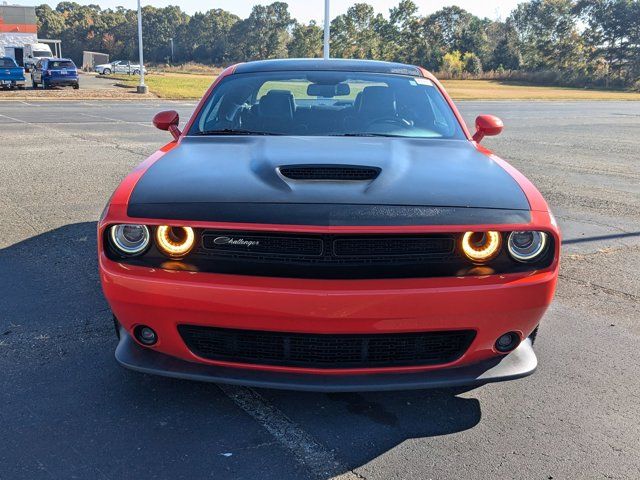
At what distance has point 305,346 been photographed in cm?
242

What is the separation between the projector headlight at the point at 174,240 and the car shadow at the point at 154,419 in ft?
2.48

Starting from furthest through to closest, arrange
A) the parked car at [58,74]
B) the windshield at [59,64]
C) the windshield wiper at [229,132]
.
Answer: the windshield at [59,64] → the parked car at [58,74] → the windshield wiper at [229,132]

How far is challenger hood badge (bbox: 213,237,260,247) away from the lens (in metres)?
2.36

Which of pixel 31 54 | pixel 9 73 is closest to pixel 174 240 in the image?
pixel 9 73

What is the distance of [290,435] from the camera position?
2.51m

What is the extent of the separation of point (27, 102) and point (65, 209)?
1926 cm

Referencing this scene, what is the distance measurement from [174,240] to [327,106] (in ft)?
6.01

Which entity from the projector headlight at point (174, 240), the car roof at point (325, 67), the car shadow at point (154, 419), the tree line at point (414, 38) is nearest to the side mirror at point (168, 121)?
the car roof at point (325, 67)

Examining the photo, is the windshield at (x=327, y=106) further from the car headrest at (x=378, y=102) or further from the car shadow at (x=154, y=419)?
the car shadow at (x=154, y=419)

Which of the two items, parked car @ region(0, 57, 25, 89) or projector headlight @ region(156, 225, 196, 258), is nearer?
projector headlight @ region(156, 225, 196, 258)

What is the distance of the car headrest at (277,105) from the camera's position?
3770 millimetres

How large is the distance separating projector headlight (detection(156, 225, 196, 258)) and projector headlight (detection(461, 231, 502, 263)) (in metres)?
1.11

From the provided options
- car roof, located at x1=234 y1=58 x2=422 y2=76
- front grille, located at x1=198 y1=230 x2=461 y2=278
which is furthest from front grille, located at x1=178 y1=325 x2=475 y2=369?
car roof, located at x1=234 y1=58 x2=422 y2=76

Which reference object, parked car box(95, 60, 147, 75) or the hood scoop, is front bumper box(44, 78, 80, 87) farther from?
parked car box(95, 60, 147, 75)
